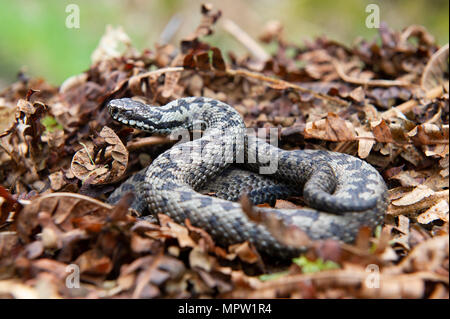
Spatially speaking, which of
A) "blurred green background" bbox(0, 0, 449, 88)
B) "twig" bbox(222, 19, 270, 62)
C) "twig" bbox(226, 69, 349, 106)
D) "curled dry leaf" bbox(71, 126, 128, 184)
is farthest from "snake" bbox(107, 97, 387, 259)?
"blurred green background" bbox(0, 0, 449, 88)

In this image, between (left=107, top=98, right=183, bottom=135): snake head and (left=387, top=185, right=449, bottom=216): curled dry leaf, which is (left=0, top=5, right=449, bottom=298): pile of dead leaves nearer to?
(left=387, top=185, right=449, bottom=216): curled dry leaf

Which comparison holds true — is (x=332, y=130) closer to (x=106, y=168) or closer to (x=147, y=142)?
(x=147, y=142)

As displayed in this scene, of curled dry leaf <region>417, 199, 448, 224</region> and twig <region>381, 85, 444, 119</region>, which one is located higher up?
twig <region>381, 85, 444, 119</region>

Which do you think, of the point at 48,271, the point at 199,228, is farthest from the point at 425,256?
the point at 48,271

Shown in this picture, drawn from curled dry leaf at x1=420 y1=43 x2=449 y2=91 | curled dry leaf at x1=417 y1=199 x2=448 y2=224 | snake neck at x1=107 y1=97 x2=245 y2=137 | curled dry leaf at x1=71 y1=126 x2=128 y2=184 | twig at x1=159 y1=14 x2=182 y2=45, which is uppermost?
twig at x1=159 y1=14 x2=182 y2=45

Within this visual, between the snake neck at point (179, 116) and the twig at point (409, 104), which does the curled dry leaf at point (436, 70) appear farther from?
the snake neck at point (179, 116)
